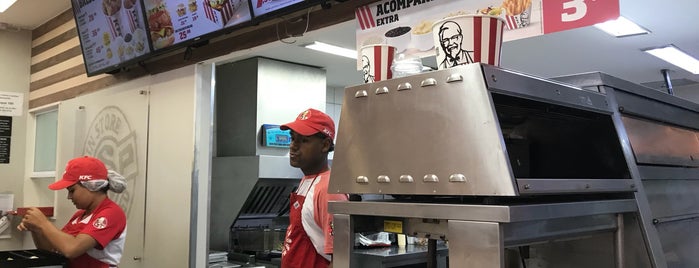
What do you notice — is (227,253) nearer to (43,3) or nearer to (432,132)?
(43,3)

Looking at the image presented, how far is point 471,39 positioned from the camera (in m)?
1.21

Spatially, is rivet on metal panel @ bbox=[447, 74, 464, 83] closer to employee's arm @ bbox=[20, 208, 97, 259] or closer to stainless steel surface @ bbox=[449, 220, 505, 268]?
stainless steel surface @ bbox=[449, 220, 505, 268]

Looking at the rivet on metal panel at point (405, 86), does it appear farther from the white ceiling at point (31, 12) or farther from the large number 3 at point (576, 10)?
the white ceiling at point (31, 12)

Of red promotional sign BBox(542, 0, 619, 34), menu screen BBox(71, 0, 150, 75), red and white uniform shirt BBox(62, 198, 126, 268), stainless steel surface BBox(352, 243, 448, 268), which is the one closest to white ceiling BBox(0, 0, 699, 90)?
menu screen BBox(71, 0, 150, 75)

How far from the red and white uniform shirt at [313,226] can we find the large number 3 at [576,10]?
3.26 feet

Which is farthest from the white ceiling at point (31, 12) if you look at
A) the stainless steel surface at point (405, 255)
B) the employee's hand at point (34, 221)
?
the stainless steel surface at point (405, 255)

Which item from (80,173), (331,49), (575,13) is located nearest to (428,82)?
(575,13)

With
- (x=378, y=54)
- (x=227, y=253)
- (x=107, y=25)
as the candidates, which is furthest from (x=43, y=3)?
(x=378, y=54)

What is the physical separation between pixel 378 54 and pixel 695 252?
47.7 inches

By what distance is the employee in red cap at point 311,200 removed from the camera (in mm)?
2152

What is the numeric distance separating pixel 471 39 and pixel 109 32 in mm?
3246

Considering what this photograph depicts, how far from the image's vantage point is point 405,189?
1.20 meters

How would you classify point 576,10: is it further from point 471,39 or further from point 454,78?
point 454,78

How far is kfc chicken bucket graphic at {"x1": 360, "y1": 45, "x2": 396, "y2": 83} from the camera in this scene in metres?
1.50
